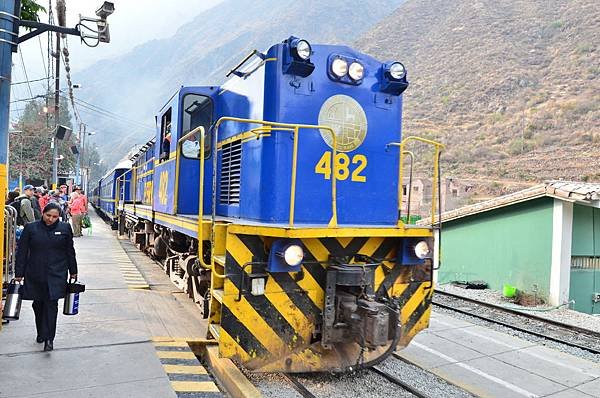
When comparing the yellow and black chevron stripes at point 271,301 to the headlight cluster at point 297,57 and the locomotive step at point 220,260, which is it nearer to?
the locomotive step at point 220,260

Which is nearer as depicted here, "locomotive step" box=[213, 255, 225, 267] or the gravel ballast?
"locomotive step" box=[213, 255, 225, 267]

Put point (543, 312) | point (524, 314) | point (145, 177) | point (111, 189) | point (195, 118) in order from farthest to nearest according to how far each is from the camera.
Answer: point (111, 189) < point (145, 177) < point (543, 312) < point (524, 314) < point (195, 118)

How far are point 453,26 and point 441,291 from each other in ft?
223

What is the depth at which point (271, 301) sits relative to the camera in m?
4.32

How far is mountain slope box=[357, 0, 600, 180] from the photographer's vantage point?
37.4m

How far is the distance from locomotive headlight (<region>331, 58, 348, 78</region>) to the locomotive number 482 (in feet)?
2.63

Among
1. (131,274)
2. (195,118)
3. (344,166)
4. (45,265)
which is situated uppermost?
(195,118)

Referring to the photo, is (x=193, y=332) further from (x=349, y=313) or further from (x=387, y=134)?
(x=387, y=134)

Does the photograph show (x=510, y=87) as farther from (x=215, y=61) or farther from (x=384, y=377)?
(x=215, y=61)

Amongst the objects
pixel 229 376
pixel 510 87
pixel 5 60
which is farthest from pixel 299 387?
pixel 510 87

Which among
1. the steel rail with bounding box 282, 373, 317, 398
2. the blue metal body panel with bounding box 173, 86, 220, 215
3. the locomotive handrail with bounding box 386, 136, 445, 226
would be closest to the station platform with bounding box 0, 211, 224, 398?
the steel rail with bounding box 282, 373, 317, 398

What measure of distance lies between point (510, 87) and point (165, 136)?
48653mm

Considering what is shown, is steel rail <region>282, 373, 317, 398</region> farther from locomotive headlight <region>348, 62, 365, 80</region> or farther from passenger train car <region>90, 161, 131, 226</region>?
passenger train car <region>90, 161, 131, 226</region>

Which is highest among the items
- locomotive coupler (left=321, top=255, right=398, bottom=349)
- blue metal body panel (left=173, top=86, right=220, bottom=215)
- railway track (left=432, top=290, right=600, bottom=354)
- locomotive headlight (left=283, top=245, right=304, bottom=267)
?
blue metal body panel (left=173, top=86, right=220, bottom=215)
